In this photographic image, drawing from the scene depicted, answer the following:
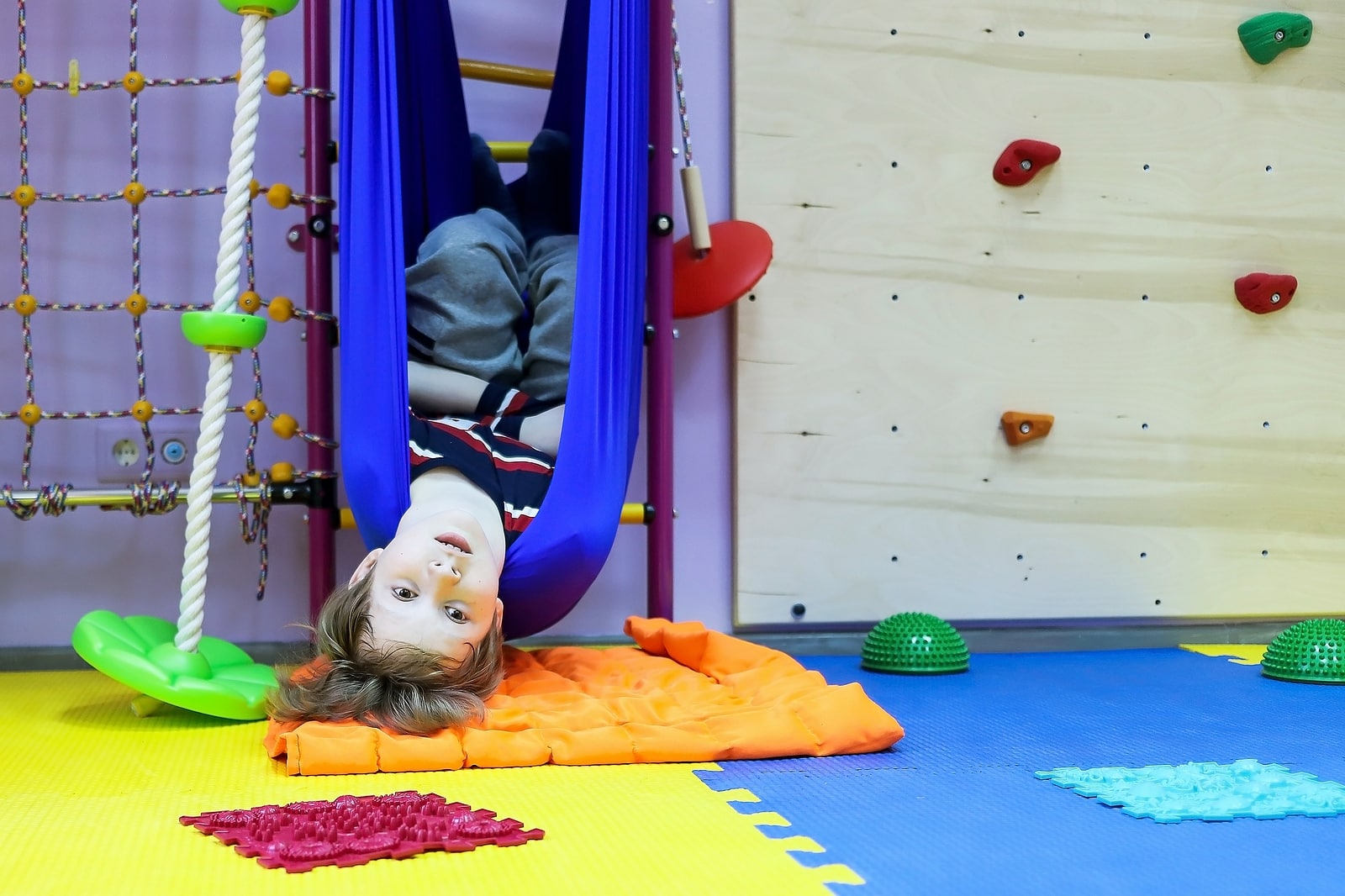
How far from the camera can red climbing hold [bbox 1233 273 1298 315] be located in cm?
260

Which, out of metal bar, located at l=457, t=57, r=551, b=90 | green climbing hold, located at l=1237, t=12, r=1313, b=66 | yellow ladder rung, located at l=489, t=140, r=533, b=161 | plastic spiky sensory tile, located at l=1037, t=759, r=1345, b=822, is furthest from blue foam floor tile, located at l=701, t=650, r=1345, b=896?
green climbing hold, located at l=1237, t=12, r=1313, b=66

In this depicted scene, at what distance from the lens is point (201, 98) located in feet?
7.36

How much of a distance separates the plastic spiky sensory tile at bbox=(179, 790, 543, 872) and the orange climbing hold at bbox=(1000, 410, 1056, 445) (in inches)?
60.5

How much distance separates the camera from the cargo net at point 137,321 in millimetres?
1995

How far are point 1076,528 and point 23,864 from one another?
1.98 m

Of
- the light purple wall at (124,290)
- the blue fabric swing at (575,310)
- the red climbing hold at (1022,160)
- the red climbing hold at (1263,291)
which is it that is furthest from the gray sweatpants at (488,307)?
the red climbing hold at (1263,291)

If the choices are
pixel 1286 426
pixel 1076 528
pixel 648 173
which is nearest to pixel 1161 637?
pixel 1076 528

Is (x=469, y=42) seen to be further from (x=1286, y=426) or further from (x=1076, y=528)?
(x=1286, y=426)

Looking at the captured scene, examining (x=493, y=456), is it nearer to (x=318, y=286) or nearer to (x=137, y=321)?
(x=318, y=286)

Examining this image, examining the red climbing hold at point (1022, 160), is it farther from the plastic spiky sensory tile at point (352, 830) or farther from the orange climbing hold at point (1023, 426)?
the plastic spiky sensory tile at point (352, 830)

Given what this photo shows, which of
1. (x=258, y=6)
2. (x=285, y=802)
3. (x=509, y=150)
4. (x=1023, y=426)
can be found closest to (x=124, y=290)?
(x=258, y=6)

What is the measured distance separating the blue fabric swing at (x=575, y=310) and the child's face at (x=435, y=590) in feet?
0.50

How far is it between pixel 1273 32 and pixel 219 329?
6.83ft

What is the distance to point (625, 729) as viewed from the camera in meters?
1.56
